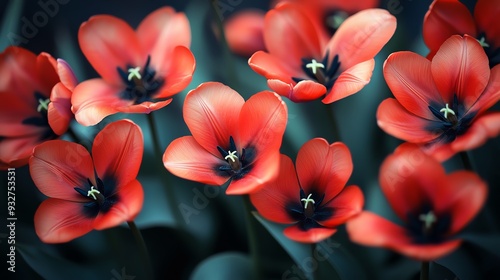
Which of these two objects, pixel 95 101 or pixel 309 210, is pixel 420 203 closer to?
pixel 309 210

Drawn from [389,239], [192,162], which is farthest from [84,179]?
[389,239]

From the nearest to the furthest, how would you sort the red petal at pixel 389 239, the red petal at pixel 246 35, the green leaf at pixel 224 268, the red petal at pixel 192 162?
the red petal at pixel 389 239 < the red petal at pixel 192 162 < the green leaf at pixel 224 268 < the red petal at pixel 246 35

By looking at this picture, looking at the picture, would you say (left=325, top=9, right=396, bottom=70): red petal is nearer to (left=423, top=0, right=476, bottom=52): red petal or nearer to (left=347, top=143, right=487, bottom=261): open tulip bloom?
(left=423, top=0, right=476, bottom=52): red petal

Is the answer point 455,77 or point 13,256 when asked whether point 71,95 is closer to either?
point 13,256

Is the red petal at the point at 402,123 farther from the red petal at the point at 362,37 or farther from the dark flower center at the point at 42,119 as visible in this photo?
the dark flower center at the point at 42,119

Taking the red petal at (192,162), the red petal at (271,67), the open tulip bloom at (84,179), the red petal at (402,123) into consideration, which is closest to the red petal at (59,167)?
the open tulip bloom at (84,179)

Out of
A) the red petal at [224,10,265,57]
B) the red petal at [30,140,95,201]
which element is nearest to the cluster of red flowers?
the red petal at [30,140,95,201]

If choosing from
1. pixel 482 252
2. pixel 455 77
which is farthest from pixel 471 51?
pixel 482 252
